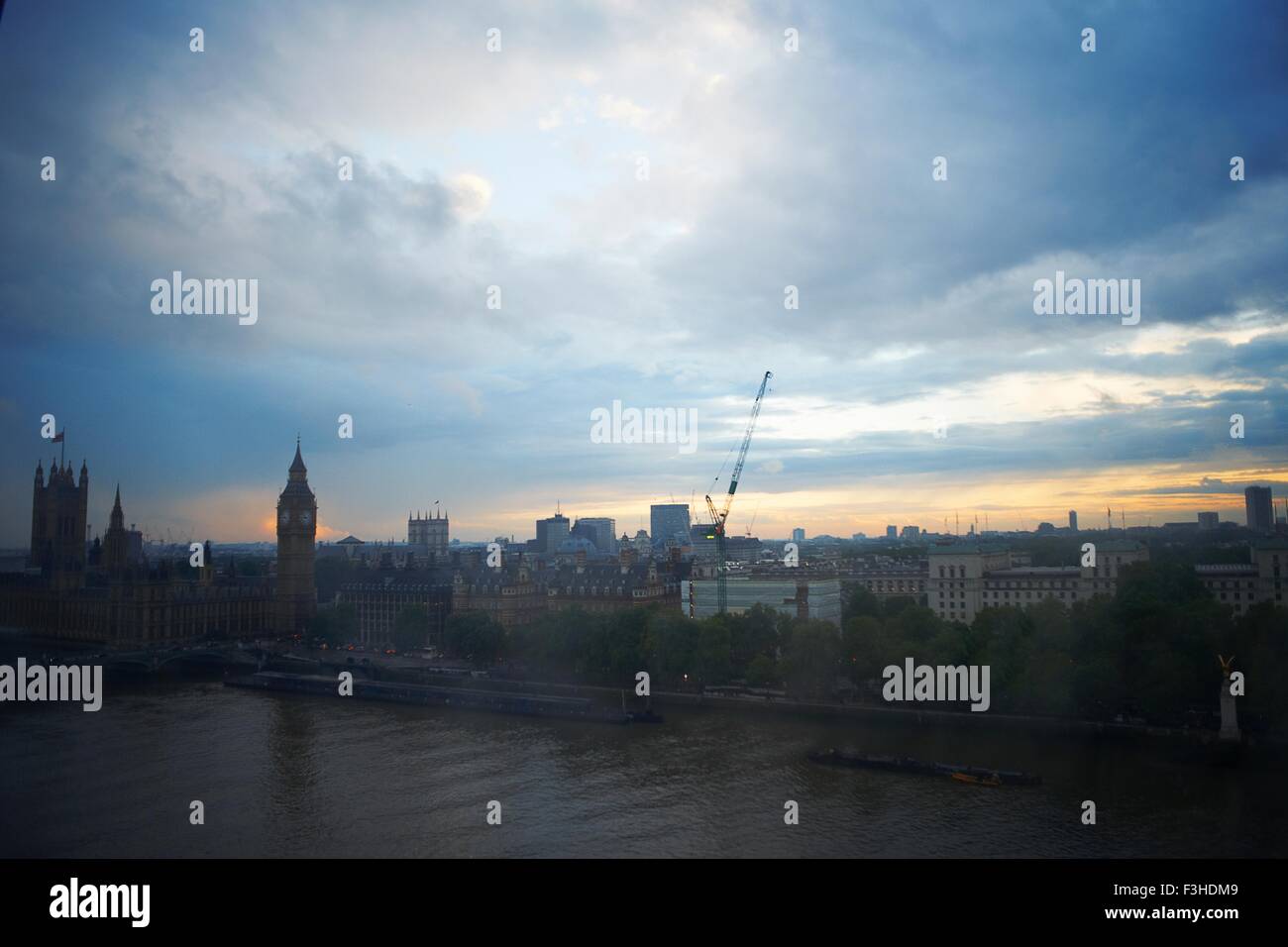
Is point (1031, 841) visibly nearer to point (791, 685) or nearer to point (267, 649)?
point (791, 685)

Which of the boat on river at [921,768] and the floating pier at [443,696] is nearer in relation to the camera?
the boat on river at [921,768]

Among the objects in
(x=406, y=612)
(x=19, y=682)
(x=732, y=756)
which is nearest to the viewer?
(x=732, y=756)

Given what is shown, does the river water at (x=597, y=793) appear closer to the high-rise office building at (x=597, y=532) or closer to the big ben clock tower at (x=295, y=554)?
the big ben clock tower at (x=295, y=554)

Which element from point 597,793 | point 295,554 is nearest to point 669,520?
point 295,554

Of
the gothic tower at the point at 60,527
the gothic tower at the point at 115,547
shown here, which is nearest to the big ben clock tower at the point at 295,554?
the gothic tower at the point at 115,547

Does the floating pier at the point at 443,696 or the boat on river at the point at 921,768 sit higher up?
the boat on river at the point at 921,768

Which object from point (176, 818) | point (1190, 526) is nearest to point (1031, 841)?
point (176, 818)

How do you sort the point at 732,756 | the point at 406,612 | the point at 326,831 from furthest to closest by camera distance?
1. the point at 406,612
2. the point at 732,756
3. the point at 326,831
